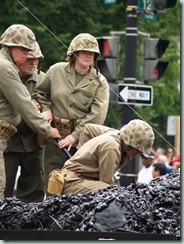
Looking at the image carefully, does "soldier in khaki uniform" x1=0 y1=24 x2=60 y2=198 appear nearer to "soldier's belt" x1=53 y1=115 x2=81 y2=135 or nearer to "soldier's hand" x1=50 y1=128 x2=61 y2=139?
"soldier's hand" x1=50 y1=128 x2=61 y2=139

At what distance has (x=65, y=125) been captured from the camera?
8.53m

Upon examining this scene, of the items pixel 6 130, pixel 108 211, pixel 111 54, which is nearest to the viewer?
pixel 108 211

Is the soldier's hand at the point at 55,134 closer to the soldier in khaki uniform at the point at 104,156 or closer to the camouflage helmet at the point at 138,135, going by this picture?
the soldier in khaki uniform at the point at 104,156

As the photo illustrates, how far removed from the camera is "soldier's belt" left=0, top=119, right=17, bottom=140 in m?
7.86

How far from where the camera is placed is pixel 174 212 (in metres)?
6.22

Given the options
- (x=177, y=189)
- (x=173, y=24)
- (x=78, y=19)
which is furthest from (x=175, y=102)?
(x=177, y=189)

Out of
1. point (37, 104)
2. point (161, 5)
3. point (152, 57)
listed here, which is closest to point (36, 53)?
point (37, 104)

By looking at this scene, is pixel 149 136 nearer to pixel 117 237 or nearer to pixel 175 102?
→ pixel 117 237

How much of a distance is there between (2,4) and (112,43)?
6.55m

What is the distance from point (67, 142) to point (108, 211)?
90.6 inches

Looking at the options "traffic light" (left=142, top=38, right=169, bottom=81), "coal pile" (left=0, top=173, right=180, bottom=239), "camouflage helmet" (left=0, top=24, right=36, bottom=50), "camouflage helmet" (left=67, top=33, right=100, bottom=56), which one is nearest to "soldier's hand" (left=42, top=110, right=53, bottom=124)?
"camouflage helmet" (left=67, top=33, right=100, bottom=56)

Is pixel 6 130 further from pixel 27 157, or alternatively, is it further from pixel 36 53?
pixel 27 157

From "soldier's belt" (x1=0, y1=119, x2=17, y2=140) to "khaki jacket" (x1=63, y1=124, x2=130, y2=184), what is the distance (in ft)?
2.02

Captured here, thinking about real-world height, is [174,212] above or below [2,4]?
below
